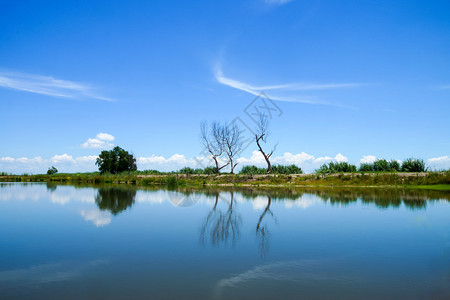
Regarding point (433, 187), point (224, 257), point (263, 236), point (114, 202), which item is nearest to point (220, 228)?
point (263, 236)

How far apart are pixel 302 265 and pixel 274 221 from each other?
12.6ft

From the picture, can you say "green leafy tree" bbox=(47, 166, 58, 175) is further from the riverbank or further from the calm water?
the calm water

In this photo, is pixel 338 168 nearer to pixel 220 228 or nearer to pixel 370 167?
pixel 370 167

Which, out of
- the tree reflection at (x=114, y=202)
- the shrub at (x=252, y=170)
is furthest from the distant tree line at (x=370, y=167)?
the tree reflection at (x=114, y=202)

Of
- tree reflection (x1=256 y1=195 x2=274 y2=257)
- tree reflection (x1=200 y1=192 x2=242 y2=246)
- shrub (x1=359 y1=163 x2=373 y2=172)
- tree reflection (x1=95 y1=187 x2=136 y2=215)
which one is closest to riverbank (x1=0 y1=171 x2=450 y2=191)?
shrub (x1=359 y1=163 x2=373 y2=172)

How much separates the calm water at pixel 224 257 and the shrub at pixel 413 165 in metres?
19.6

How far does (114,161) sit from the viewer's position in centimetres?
4756

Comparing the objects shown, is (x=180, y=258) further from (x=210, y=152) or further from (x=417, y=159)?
(x=210, y=152)

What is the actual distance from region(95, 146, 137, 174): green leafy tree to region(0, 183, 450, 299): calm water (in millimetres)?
39461

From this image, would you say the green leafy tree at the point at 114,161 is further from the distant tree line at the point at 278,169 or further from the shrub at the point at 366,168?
the shrub at the point at 366,168

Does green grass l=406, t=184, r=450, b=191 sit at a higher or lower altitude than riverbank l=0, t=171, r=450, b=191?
lower

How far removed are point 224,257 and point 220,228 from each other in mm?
2558

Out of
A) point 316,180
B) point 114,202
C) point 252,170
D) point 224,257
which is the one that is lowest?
point 224,257

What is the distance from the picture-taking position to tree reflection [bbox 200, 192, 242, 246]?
6.37 metres
